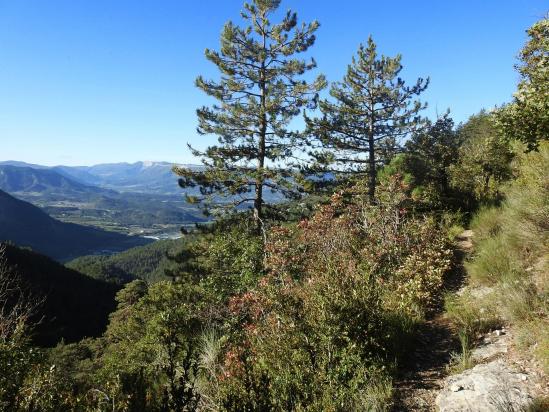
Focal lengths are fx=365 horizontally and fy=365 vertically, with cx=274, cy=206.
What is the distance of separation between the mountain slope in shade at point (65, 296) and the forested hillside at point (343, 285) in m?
64.9

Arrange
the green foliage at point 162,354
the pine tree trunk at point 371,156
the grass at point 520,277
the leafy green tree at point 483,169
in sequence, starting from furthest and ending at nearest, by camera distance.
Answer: the pine tree trunk at point 371,156
the leafy green tree at point 483,169
the grass at point 520,277
the green foliage at point 162,354

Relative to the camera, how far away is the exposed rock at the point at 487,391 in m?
3.49

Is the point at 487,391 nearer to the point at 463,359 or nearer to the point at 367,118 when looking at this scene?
the point at 463,359

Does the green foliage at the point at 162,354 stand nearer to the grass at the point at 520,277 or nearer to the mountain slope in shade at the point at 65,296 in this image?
the grass at the point at 520,277

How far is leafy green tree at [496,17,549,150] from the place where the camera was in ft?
16.2

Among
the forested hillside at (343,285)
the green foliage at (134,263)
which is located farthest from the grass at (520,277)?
the green foliage at (134,263)

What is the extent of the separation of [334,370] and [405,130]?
18.2m

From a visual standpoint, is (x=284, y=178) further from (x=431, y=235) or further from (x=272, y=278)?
(x=272, y=278)

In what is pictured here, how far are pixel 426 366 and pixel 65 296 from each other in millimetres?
89162

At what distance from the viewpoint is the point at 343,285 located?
17.8ft

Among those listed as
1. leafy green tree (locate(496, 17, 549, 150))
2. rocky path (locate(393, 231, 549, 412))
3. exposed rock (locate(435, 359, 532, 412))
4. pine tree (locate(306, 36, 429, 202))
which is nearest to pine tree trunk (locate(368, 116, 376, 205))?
pine tree (locate(306, 36, 429, 202))

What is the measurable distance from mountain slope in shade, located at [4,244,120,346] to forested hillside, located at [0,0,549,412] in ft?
213

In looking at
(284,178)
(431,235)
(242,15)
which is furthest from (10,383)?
(242,15)

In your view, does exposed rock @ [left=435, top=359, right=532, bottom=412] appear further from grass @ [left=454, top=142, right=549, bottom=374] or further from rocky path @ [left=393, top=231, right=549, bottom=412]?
grass @ [left=454, top=142, right=549, bottom=374]
